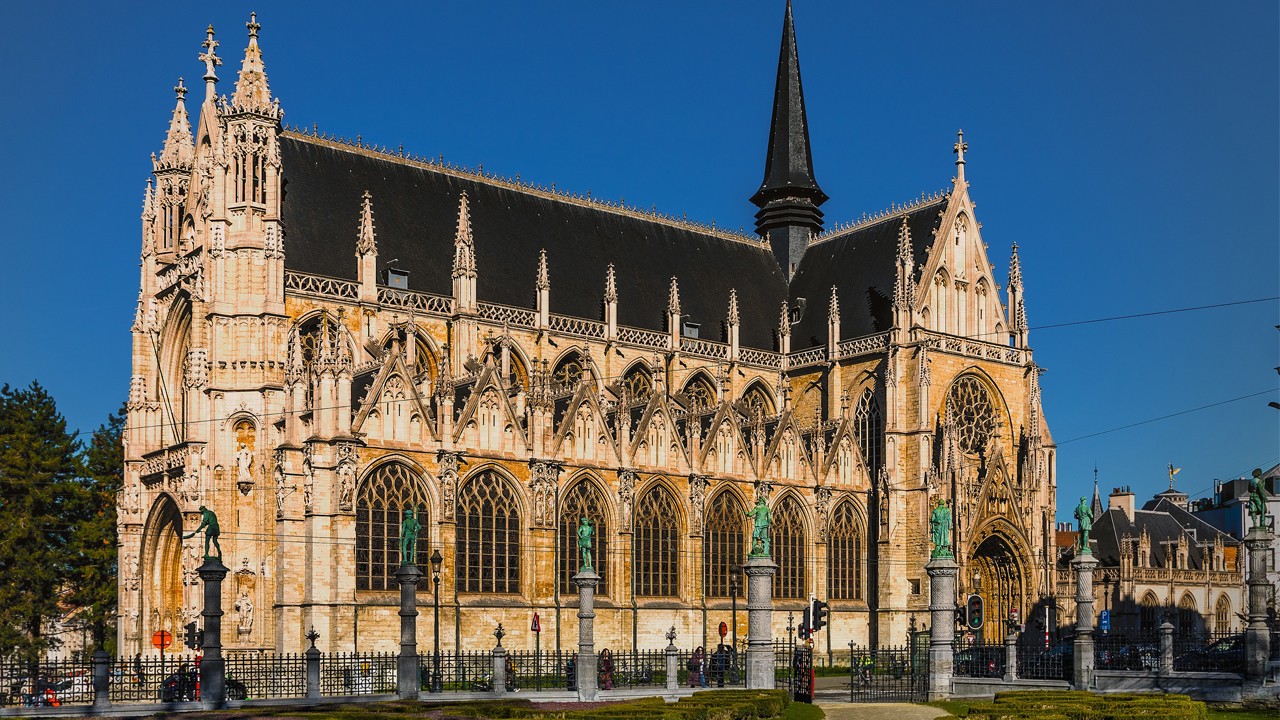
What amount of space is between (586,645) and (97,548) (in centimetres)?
3023


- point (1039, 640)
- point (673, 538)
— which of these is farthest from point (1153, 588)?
point (673, 538)

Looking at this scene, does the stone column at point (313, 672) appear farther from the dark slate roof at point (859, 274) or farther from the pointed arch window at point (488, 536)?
the dark slate roof at point (859, 274)

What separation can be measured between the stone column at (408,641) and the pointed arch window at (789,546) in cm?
2249

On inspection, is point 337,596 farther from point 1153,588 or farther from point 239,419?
point 1153,588

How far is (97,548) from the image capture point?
6297cm

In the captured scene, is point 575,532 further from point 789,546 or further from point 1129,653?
point 1129,653

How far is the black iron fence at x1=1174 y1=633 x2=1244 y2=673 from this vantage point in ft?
137

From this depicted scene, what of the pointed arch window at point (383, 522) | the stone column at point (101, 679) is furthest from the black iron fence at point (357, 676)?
the stone column at point (101, 679)

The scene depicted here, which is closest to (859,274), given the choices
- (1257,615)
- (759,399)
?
(759,399)

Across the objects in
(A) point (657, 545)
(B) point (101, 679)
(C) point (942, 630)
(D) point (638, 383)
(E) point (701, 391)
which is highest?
(D) point (638, 383)

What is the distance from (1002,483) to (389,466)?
1122 inches

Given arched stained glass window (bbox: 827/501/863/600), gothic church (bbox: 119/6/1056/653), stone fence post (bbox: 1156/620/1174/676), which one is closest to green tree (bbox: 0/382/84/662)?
gothic church (bbox: 119/6/1056/653)

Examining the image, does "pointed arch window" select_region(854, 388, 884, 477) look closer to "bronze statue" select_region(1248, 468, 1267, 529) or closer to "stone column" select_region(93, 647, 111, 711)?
"bronze statue" select_region(1248, 468, 1267, 529)

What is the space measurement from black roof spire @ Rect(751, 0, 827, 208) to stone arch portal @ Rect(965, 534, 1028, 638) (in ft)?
66.6
